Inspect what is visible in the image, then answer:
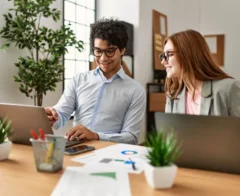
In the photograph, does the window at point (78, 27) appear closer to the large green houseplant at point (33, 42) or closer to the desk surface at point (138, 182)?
the large green houseplant at point (33, 42)

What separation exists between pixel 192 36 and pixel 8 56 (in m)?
2.06

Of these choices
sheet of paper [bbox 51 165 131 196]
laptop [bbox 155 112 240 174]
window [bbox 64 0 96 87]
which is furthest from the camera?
window [bbox 64 0 96 87]

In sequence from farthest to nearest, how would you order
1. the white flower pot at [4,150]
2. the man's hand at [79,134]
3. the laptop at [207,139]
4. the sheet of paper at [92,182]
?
the man's hand at [79,134]
the white flower pot at [4,150]
the laptop at [207,139]
the sheet of paper at [92,182]

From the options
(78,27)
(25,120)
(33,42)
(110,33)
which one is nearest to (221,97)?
(110,33)

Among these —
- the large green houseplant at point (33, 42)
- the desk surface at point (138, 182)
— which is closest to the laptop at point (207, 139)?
the desk surface at point (138, 182)

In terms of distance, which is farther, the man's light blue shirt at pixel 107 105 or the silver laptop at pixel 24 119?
the man's light blue shirt at pixel 107 105

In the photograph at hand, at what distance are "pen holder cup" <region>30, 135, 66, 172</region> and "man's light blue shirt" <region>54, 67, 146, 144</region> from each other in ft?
2.59

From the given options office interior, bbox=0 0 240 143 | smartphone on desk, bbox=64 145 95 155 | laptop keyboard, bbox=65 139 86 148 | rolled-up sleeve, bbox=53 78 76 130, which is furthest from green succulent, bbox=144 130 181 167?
office interior, bbox=0 0 240 143

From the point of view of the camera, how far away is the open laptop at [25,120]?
1385 mm

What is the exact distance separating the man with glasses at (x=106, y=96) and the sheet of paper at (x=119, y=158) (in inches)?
18.3

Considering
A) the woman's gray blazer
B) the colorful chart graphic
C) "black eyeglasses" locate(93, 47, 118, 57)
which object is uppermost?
"black eyeglasses" locate(93, 47, 118, 57)

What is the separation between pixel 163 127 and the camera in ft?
3.62

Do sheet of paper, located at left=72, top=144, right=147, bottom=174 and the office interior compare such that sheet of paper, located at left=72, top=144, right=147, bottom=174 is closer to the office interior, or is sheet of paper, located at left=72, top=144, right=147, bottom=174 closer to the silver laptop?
the silver laptop

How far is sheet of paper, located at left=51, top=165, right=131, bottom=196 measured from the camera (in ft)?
2.92
